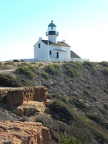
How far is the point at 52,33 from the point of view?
173 feet

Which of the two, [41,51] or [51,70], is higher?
[41,51]

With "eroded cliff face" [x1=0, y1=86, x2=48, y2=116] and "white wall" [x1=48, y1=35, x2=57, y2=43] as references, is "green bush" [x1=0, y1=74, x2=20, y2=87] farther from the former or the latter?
"white wall" [x1=48, y1=35, x2=57, y2=43]

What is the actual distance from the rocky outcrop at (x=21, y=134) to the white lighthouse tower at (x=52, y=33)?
4468 cm

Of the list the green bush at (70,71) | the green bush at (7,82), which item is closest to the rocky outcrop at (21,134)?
the green bush at (7,82)

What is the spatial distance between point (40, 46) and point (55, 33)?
412 cm

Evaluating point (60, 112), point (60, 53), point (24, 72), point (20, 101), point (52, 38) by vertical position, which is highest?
point (52, 38)

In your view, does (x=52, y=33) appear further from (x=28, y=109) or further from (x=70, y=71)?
(x=28, y=109)

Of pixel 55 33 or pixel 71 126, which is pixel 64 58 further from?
pixel 71 126

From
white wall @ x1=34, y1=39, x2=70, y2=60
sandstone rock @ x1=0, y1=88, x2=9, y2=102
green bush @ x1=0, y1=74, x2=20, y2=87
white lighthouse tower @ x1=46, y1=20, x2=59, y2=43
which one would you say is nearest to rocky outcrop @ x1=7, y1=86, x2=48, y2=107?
sandstone rock @ x1=0, y1=88, x2=9, y2=102

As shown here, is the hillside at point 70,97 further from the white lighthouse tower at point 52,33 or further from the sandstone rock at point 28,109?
the white lighthouse tower at point 52,33

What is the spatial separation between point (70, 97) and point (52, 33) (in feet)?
80.4

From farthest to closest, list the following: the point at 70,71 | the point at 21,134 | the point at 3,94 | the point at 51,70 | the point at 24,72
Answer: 1. the point at 70,71
2. the point at 51,70
3. the point at 24,72
4. the point at 3,94
5. the point at 21,134

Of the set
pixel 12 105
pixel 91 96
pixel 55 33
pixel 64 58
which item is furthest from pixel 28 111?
pixel 55 33

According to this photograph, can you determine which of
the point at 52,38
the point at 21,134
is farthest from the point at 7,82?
the point at 52,38
